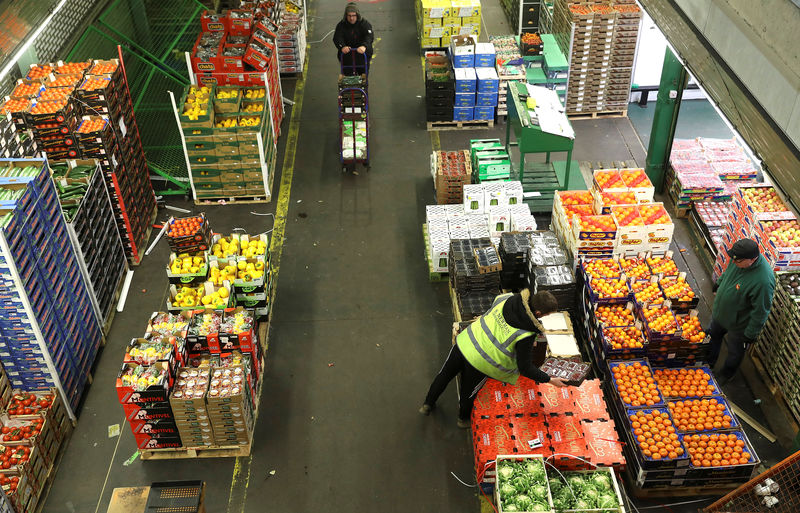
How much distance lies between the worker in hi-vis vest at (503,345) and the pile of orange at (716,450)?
1.57 m

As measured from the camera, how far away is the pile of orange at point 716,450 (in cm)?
748

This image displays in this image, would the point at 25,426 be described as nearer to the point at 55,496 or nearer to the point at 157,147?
the point at 55,496

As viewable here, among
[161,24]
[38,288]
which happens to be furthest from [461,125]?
[38,288]

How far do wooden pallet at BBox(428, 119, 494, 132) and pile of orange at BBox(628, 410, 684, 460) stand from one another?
842 cm

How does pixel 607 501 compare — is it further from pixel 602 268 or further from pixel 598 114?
pixel 598 114

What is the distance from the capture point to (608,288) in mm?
9133

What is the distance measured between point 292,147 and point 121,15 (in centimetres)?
547

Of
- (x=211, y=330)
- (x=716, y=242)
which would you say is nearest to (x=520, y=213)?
(x=716, y=242)

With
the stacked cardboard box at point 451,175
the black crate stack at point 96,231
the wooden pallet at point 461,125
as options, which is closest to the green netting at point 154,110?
the black crate stack at point 96,231

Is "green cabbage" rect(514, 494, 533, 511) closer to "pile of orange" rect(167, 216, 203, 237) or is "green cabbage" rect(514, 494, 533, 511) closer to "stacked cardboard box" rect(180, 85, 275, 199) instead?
"pile of orange" rect(167, 216, 203, 237)

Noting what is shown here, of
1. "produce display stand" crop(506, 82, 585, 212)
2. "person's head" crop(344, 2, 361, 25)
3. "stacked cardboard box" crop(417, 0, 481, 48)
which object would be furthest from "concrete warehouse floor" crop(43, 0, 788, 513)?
"stacked cardboard box" crop(417, 0, 481, 48)

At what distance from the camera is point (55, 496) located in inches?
316

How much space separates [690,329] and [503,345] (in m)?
2.82

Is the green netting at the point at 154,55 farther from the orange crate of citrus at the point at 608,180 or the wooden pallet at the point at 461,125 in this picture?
the orange crate of citrus at the point at 608,180
